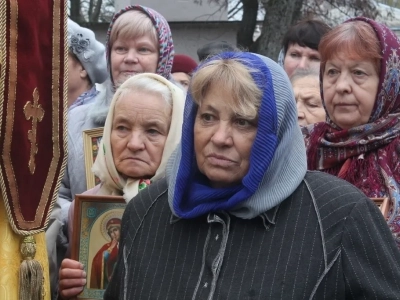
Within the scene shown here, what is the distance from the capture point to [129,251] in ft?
10.2

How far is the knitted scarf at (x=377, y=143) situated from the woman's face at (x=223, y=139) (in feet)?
2.59

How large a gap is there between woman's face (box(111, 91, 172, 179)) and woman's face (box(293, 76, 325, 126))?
1.01 metres

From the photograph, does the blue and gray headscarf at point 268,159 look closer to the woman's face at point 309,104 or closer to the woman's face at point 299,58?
the woman's face at point 309,104

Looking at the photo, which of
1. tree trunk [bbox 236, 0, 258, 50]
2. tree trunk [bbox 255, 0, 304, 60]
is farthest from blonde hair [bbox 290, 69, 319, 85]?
tree trunk [bbox 236, 0, 258, 50]

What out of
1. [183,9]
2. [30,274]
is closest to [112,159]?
[30,274]

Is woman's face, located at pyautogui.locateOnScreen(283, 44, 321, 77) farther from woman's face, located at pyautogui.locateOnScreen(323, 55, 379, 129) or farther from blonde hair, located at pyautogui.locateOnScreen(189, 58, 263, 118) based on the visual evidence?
blonde hair, located at pyautogui.locateOnScreen(189, 58, 263, 118)

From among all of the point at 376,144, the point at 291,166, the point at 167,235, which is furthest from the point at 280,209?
the point at 376,144

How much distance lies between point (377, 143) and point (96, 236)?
1110 millimetres

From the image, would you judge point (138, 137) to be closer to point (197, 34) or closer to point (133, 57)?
point (133, 57)

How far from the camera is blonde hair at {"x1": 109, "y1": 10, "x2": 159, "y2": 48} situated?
15.8ft

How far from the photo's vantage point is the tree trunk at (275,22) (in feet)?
50.1

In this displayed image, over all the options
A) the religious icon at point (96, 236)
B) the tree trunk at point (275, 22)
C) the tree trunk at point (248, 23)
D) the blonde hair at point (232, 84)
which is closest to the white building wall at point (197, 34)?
the tree trunk at point (248, 23)

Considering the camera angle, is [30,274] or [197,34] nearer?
[30,274]

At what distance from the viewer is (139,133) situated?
3.86 metres
